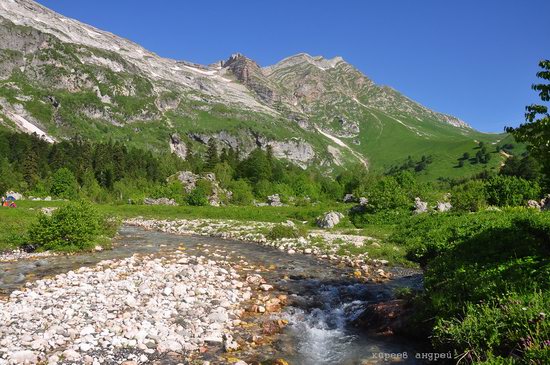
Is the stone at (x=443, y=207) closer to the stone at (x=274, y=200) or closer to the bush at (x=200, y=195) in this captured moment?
the stone at (x=274, y=200)

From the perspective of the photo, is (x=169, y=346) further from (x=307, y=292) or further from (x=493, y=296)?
(x=493, y=296)

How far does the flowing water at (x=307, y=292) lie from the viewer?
11703 mm

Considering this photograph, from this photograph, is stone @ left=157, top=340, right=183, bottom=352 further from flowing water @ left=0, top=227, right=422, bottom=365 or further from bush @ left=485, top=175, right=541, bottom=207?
bush @ left=485, top=175, right=541, bottom=207

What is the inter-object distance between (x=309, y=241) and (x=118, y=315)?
21.6 m

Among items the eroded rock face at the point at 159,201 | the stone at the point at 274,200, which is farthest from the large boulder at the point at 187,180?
the stone at the point at 274,200

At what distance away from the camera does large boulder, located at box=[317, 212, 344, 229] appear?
46925 millimetres

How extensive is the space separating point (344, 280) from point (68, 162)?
417ft

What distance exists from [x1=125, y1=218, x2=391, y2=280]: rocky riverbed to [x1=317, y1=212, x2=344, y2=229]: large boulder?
9584mm

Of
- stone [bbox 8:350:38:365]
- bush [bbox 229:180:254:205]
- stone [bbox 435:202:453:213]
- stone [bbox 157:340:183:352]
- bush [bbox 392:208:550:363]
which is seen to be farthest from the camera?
bush [bbox 229:180:254:205]

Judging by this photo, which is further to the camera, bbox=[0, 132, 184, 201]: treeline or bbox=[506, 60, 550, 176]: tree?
bbox=[0, 132, 184, 201]: treeline

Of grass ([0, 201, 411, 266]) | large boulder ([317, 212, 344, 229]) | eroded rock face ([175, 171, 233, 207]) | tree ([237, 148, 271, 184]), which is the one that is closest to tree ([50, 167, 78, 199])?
eroded rock face ([175, 171, 233, 207])

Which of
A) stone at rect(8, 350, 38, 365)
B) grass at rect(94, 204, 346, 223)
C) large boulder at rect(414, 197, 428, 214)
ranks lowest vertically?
stone at rect(8, 350, 38, 365)

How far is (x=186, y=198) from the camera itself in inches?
3526

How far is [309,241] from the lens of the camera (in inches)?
1291
